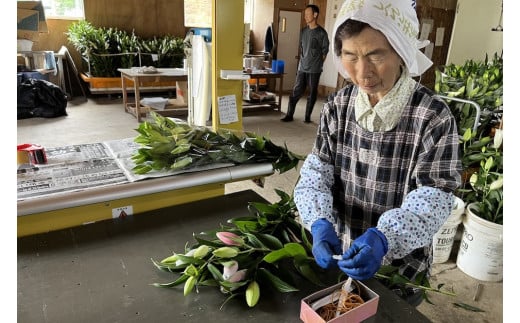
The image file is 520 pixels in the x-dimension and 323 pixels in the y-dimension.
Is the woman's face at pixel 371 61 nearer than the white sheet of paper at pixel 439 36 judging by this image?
Yes

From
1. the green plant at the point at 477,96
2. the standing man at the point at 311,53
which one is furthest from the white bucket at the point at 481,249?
the standing man at the point at 311,53

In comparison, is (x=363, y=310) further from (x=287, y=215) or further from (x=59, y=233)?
(x=59, y=233)

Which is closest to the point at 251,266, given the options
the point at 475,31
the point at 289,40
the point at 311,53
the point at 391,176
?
the point at 391,176

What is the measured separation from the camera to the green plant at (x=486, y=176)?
2158mm

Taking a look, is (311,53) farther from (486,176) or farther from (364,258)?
(364,258)

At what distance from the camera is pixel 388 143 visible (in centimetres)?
104

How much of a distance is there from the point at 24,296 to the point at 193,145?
0.78 meters

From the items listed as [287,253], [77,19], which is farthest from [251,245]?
[77,19]

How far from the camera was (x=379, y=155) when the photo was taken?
3.48 ft

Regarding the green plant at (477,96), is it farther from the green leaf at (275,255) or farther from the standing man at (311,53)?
the standing man at (311,53)

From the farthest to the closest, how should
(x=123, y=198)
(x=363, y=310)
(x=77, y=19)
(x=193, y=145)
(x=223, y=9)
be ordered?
(x=77, y=19), (x=223, y=9), (x=193, y=145), (x=123, y=198), (x=363, y=310)

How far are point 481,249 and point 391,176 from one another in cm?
157

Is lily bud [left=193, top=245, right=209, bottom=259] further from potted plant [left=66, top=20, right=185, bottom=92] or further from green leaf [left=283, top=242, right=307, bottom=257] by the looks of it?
potted plant [left=66, top=20, right=185, bottom=92]

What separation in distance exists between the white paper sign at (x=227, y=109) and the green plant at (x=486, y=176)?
149 centimetres
